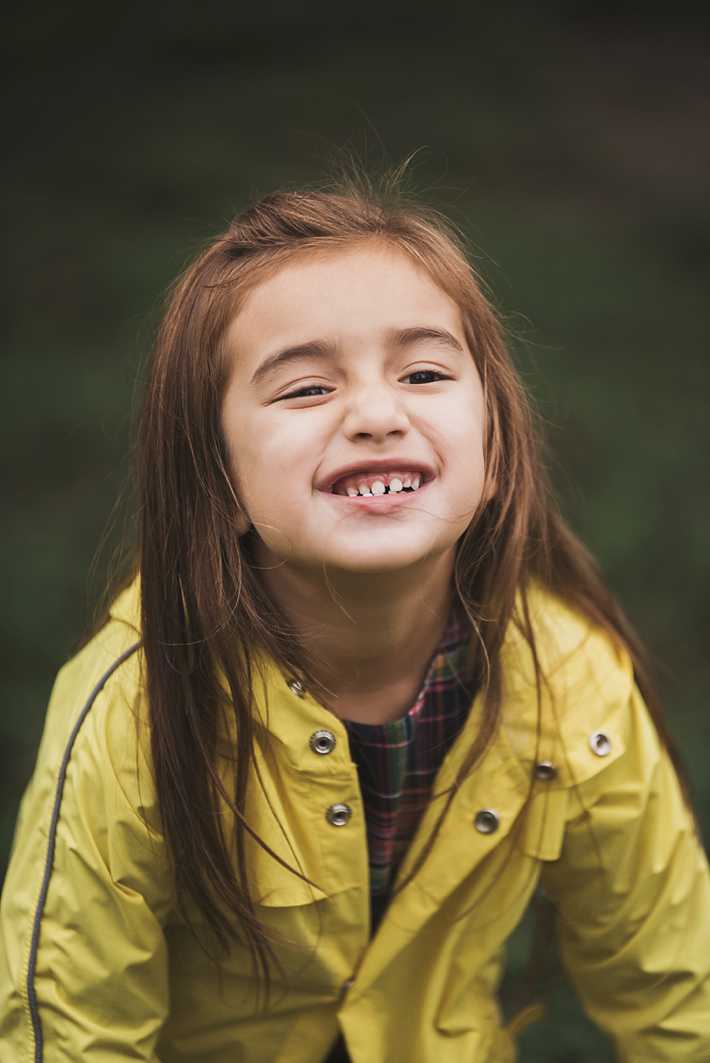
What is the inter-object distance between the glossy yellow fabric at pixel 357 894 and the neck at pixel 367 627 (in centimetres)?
9

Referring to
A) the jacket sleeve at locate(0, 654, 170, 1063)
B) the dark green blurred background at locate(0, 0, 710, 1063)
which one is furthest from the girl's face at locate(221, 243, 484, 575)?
the dark green blurred background at locate(0, 0, 710, 1063)

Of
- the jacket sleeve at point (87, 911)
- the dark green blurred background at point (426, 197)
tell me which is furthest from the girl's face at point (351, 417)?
the dark green blurred background at point (426, 197)

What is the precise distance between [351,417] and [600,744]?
48 centimetres

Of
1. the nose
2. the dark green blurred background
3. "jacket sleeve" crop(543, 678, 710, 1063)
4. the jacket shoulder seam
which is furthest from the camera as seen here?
the dark green blurred background

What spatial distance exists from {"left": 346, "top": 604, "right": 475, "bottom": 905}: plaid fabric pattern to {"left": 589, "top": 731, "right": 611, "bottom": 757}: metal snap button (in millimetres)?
157

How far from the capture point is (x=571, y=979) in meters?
1.83

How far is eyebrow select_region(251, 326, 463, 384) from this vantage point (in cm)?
147

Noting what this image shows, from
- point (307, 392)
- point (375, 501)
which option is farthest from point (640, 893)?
point (307, 392)

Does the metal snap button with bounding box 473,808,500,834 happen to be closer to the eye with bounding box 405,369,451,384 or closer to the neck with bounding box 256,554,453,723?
the neck with bounding box 256,554,453,723

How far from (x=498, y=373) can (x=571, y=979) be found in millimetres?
757

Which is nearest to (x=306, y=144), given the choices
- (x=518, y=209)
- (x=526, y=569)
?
(x=518, y=209)

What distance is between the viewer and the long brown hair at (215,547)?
1550 mm

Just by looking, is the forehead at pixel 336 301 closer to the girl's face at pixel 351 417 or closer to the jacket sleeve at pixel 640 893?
the girl's face at pixel 351 417

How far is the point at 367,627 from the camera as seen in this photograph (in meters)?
1.61
